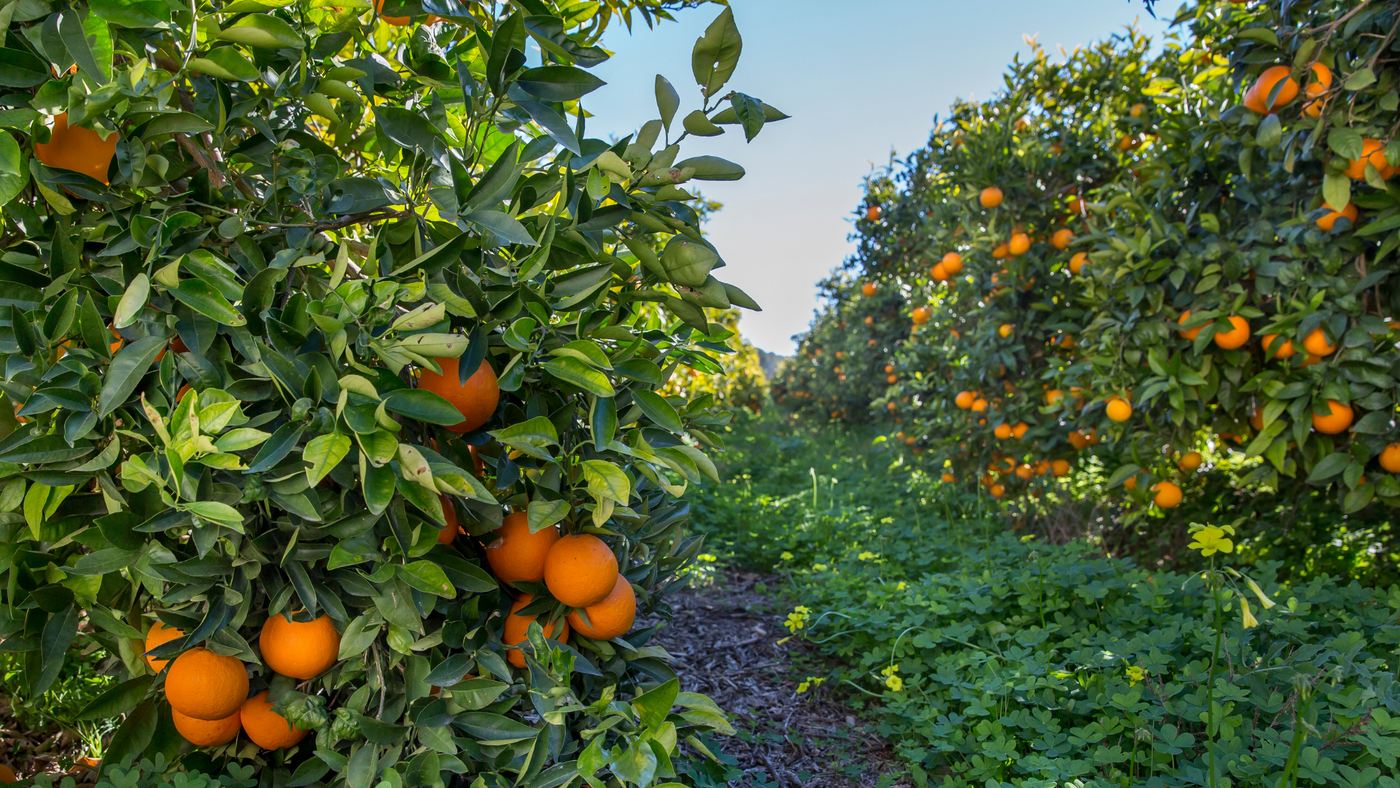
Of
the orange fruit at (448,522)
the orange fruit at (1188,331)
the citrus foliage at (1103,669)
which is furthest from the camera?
the orange fruit at (1188,331)

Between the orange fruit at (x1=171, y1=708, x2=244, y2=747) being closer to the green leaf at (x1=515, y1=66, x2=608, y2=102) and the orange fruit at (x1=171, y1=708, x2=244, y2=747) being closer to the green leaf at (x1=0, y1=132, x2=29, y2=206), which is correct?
the green leaf at (x1=0, y1=132, x2=29, y2=206)

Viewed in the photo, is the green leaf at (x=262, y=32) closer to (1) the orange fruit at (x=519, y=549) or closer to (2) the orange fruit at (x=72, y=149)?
(2) the orange fruit at (x=72, y=149)

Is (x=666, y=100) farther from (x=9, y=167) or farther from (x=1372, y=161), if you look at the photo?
(x=1372, y=161)

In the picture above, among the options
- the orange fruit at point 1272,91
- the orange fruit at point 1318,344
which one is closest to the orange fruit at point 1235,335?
the orange fruit at point 1318,344

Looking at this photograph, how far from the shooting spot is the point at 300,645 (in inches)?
40.3

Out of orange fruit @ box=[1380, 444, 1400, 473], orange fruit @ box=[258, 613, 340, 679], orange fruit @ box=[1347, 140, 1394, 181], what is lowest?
orange fruit @ box=[258, 613, 340, 679]

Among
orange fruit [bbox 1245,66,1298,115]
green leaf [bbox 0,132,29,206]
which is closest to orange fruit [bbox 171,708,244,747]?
green leaf [bbox 0,132,29,206]

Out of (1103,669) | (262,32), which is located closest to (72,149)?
(262,32)

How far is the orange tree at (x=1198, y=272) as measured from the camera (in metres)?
2.27

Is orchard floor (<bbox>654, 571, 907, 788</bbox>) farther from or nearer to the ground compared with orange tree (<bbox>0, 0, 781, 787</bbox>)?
nearer to the ground

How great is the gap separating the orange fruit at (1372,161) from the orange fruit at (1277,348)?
0.55m

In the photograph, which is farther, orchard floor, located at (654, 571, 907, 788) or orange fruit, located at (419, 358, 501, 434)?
orchard floor, located at (654, 571, 907, 788)

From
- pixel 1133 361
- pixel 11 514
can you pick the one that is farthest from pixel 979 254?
pixel 11 514

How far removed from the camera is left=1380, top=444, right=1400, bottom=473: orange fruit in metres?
2.21
